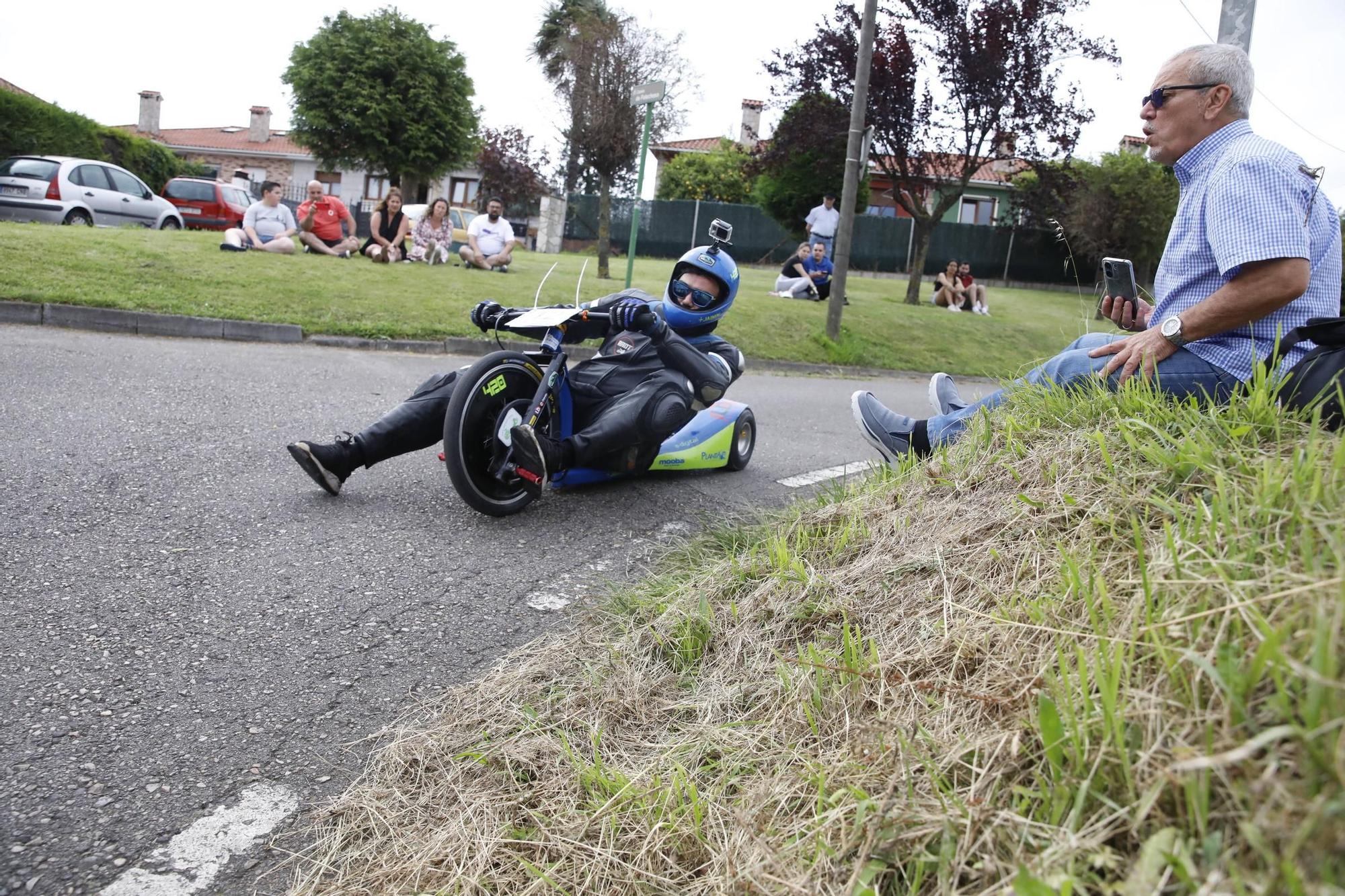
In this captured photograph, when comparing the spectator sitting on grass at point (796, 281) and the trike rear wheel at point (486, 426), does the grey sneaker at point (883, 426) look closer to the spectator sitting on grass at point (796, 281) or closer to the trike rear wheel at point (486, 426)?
the trike rear wheel at point (486, 426)

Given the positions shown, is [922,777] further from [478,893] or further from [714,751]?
[478,893]

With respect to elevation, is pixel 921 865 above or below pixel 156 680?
above

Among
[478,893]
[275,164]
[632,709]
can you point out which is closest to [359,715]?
[632,709]

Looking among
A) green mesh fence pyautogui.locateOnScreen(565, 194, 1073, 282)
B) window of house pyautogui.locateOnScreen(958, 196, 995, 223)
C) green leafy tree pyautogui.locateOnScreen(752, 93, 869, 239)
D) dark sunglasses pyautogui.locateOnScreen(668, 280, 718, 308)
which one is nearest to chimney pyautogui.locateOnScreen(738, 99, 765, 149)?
window of house pyautogui.locateOnScreen(958, 196, 995, 223)

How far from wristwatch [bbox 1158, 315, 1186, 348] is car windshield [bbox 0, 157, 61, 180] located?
19.4m

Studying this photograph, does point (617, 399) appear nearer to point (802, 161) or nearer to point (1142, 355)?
point (1142, 355)

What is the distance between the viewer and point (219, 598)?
3166 millimetres

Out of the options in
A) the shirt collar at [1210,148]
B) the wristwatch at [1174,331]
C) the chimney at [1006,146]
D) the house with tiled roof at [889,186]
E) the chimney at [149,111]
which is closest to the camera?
the wristwatch at [1174,331]

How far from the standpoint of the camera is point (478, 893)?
5.82 feet

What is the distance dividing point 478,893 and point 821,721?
694mm

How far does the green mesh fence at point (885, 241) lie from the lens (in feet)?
112

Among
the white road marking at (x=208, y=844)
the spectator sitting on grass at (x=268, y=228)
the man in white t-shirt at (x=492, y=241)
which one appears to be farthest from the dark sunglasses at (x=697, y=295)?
the man in white t-shirt at (x=492, y=241)

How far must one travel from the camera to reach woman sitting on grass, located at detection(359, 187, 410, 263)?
48.3 ft

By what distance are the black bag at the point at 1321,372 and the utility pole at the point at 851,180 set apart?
11.3m
